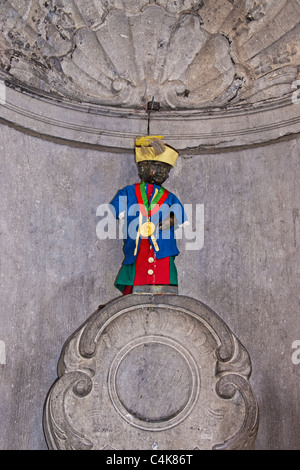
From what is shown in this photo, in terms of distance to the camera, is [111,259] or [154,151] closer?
[154,151]

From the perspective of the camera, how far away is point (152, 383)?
3.04 metres

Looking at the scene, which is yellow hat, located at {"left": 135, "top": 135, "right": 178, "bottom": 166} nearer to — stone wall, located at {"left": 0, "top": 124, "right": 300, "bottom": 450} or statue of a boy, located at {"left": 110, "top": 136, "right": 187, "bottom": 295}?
statue of a boy, located at {"left": 110, "top": 136, "right": 187, "bottom": 295}

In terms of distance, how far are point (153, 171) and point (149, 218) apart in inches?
9.9

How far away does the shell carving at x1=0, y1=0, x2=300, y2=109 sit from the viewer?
3.74 metres

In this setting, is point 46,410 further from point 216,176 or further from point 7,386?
point 216,176

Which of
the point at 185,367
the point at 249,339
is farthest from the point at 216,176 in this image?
the point at 185,367

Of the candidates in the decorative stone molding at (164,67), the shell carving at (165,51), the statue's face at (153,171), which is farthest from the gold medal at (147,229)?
the shell carving at (165,51)

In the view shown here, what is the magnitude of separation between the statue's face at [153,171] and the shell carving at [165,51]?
59cm

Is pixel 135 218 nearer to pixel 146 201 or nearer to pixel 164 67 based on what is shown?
pixel 146 201

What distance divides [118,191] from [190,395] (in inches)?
44.1

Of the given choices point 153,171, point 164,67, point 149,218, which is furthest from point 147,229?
point 164,67

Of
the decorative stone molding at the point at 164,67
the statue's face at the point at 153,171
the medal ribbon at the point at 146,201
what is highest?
the decorative stone molding at the point at 164,67

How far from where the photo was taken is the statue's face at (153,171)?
3418 mm

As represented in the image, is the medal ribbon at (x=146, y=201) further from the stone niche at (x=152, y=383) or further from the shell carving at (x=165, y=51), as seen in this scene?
the shell carving at (x=165, y=51)
